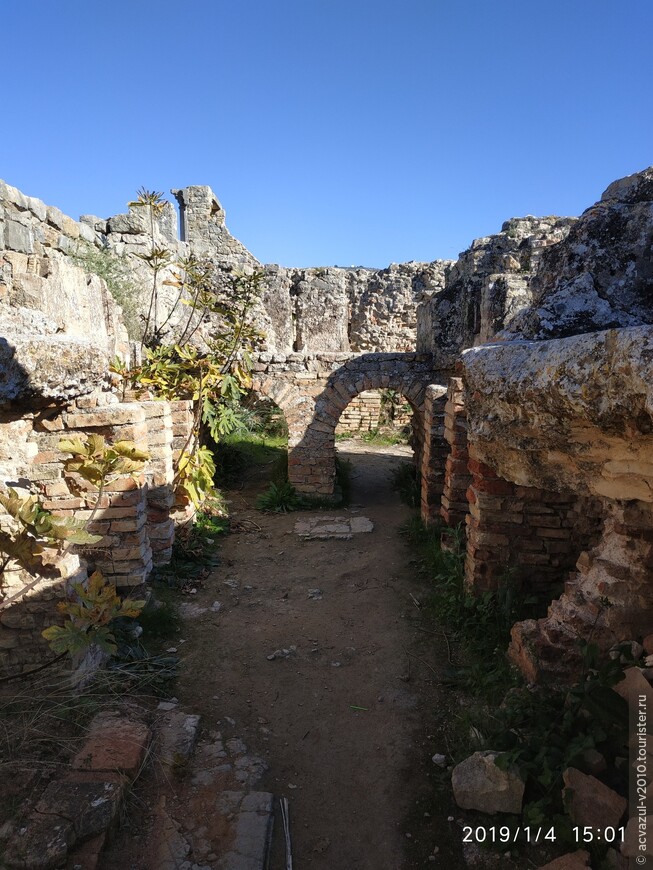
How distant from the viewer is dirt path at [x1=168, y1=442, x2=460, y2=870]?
233 centimetres

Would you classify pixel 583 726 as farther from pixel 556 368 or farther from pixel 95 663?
pixel 95 663

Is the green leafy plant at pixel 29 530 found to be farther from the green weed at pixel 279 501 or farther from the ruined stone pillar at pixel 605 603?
the green weed at pixel 279 501

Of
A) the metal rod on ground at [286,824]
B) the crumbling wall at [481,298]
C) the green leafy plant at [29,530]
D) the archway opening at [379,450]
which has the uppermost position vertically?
the crumbling wall at [481,298]

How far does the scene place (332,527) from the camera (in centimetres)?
662

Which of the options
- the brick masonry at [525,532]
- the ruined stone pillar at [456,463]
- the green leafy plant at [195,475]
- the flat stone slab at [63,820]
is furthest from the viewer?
the green leafy plant at [195,475]

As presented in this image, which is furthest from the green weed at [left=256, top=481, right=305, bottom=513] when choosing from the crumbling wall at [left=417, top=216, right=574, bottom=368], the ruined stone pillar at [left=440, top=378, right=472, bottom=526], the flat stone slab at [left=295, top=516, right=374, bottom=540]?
the crumbling wall at [left=417, top=216, right=574, bottom=368]

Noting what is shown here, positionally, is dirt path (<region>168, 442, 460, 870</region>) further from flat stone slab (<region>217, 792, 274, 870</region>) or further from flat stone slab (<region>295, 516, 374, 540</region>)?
flat stone slab (<region>295, 516, 374, 540</region>)

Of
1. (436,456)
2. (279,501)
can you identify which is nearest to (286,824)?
(436,456)

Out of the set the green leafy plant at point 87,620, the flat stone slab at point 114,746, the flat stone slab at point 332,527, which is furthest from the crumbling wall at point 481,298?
the flat stone slab at point 114,746

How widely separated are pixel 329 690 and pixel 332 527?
334 cm

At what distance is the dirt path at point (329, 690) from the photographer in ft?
7.64

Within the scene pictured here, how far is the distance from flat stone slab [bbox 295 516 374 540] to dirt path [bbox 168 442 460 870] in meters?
0.53

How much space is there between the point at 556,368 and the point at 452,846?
206cm

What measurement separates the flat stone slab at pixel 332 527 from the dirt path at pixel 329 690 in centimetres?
53
